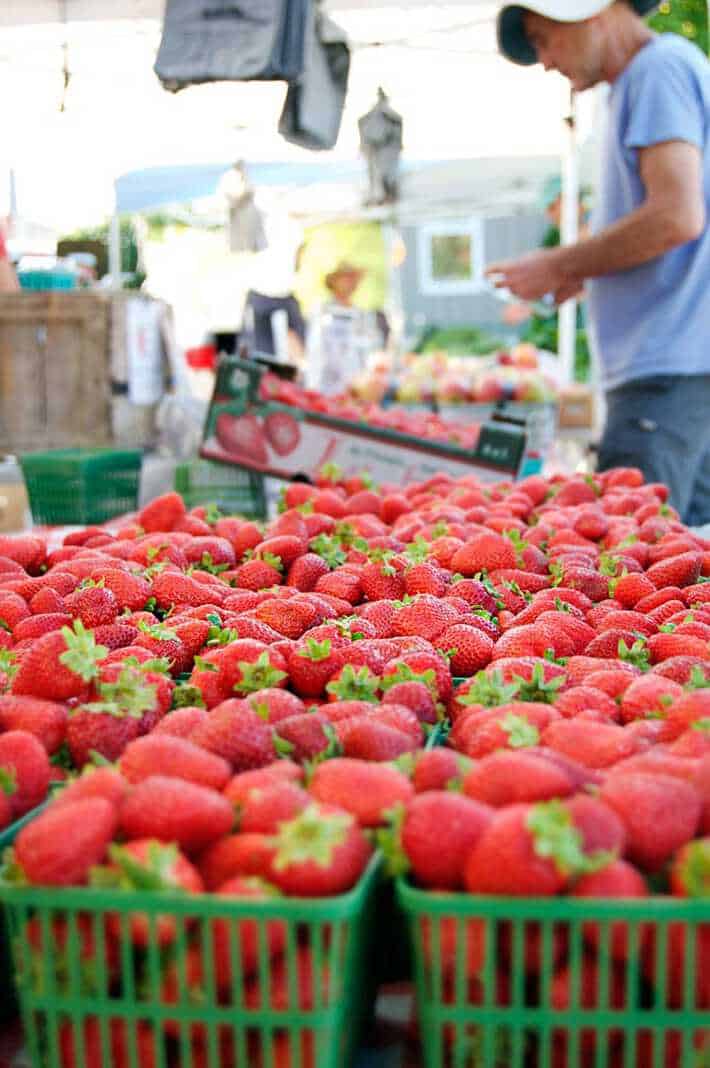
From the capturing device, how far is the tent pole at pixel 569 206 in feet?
24.1

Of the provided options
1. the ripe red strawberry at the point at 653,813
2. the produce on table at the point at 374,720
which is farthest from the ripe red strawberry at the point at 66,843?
the ripe red strawberry at the point at 653,813

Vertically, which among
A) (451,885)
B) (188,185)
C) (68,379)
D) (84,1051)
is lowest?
(84,1051)

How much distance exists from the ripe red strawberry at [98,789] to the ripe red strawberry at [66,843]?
25 millimetres

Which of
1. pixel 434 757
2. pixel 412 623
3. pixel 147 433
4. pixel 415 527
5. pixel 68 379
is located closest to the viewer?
pixel 434 757

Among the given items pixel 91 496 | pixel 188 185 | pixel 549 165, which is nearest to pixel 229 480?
pixel 91 496

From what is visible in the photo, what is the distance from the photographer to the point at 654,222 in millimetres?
3340

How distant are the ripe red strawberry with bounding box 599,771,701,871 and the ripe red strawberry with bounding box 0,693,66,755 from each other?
66cm

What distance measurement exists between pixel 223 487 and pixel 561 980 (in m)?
3.55

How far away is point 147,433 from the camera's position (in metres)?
5.80

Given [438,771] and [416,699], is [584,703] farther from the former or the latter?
[438,771]

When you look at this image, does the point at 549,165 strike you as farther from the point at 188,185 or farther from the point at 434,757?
the point at 434,757

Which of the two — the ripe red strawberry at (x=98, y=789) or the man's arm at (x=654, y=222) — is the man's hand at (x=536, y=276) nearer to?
the man's arm at (x=654, y=222)

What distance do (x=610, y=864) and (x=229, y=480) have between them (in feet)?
11.5

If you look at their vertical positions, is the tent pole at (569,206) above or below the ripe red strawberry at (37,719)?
above
